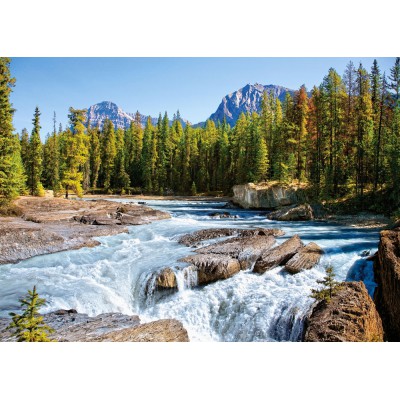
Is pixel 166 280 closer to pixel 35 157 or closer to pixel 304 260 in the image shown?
pixel 304 260

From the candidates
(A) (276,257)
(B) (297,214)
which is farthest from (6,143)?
(B) (297,214)

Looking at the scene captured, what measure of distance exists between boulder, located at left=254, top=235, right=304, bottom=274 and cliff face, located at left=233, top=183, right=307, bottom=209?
17823 mm

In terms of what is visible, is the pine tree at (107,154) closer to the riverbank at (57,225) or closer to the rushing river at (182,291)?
the riverbank at (57,225)

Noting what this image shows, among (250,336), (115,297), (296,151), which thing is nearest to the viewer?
(250,336)

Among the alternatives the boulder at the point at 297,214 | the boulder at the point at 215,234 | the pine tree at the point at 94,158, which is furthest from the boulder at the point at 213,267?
the pine tree at the point at 94,158

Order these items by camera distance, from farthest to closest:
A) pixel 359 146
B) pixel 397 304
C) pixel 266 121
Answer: pixel 266 121
pixel 359 146
pixel 397 304

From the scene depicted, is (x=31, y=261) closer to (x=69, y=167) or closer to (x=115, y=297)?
→ (x=115, y=297)

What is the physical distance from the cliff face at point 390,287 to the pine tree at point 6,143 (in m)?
19.8

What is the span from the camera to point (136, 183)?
209 feet

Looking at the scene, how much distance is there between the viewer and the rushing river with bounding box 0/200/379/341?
7.57 metres

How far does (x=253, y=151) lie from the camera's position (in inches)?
1801

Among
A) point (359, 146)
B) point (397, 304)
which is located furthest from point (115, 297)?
point (359, 146)

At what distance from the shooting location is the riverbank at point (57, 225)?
1258 centimetres

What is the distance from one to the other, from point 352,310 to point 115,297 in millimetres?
6213
